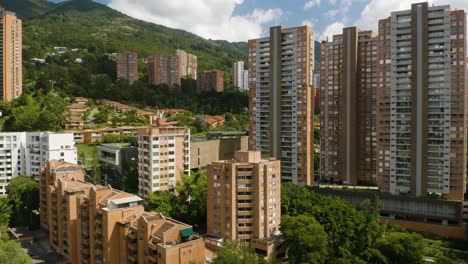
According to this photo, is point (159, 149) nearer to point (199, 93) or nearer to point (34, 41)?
point (199, 93)

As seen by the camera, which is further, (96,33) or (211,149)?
(96,33)

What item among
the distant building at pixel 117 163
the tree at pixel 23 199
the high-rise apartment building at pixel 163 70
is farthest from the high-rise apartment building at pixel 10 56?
the tree at pixel 23 199

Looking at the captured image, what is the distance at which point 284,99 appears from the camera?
132ft

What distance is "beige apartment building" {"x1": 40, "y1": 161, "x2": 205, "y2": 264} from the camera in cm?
1967

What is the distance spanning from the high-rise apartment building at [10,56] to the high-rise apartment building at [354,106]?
4262 cm

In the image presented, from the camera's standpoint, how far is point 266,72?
135 ft

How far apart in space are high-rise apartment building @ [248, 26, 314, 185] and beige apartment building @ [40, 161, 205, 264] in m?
18.4

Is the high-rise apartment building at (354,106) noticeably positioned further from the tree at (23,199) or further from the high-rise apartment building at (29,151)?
the tree at (23,199)

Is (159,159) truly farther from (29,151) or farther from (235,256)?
(235,256)

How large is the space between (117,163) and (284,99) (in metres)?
16.5

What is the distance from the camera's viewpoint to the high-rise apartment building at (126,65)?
254ft

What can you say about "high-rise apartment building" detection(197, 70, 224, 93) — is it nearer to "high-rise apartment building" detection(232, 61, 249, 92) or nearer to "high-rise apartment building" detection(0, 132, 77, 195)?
"high-rise apartment building" detection(232, 61, 249, 92)

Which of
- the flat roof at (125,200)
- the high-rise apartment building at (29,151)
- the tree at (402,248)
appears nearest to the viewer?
the flat roof at (125,200)

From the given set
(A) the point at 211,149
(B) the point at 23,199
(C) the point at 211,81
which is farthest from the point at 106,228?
(C) the point at 211,81
